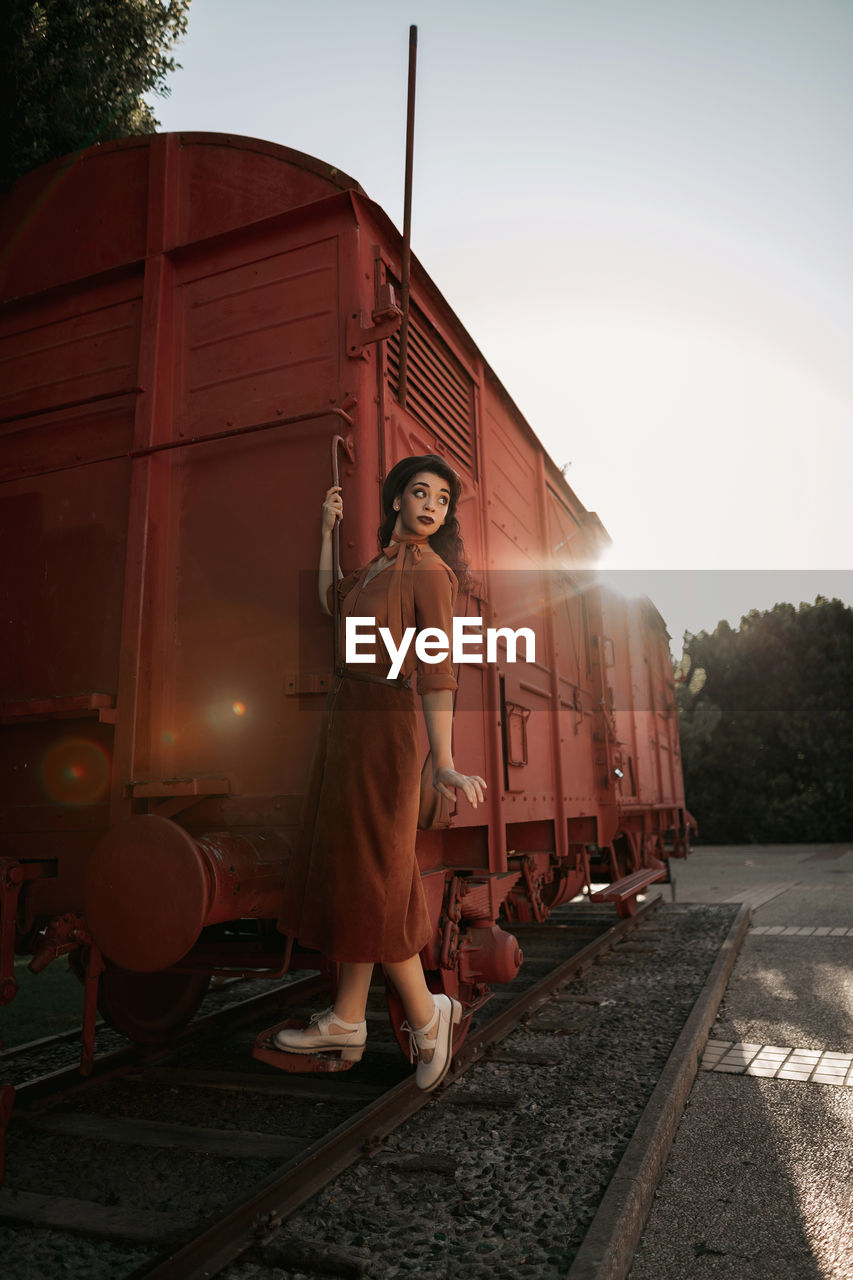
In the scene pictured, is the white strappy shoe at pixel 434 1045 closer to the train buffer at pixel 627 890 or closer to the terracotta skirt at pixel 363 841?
the terracotta skirt at pixel 363 841

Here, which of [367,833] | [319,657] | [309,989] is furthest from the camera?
→ [309,989]

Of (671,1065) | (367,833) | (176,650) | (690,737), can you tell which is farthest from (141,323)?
(690,737)

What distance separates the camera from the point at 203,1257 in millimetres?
2238

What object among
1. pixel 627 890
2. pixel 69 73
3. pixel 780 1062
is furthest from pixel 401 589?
pixel 69 73

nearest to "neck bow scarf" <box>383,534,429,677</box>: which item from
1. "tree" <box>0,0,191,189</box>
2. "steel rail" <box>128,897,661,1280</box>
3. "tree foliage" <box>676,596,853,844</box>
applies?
"steel rail" <box>128,897,661,1280</box>

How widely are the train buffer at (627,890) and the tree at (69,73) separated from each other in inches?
287

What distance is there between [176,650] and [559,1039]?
9.61 ft

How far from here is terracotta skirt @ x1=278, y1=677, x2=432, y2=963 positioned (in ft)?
7.69

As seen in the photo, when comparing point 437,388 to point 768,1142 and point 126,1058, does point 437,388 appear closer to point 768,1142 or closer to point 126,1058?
point 768,1142

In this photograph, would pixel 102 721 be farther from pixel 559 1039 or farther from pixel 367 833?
pixel 559 1039

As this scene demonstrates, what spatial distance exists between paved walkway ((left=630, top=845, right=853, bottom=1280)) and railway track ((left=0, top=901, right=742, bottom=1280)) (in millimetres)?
690

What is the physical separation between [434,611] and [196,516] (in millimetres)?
1335

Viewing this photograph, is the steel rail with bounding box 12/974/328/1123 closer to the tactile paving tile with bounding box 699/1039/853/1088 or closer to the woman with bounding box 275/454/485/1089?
the woman with bounding box 275/454/485/1089

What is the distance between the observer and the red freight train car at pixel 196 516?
10.2 ft
